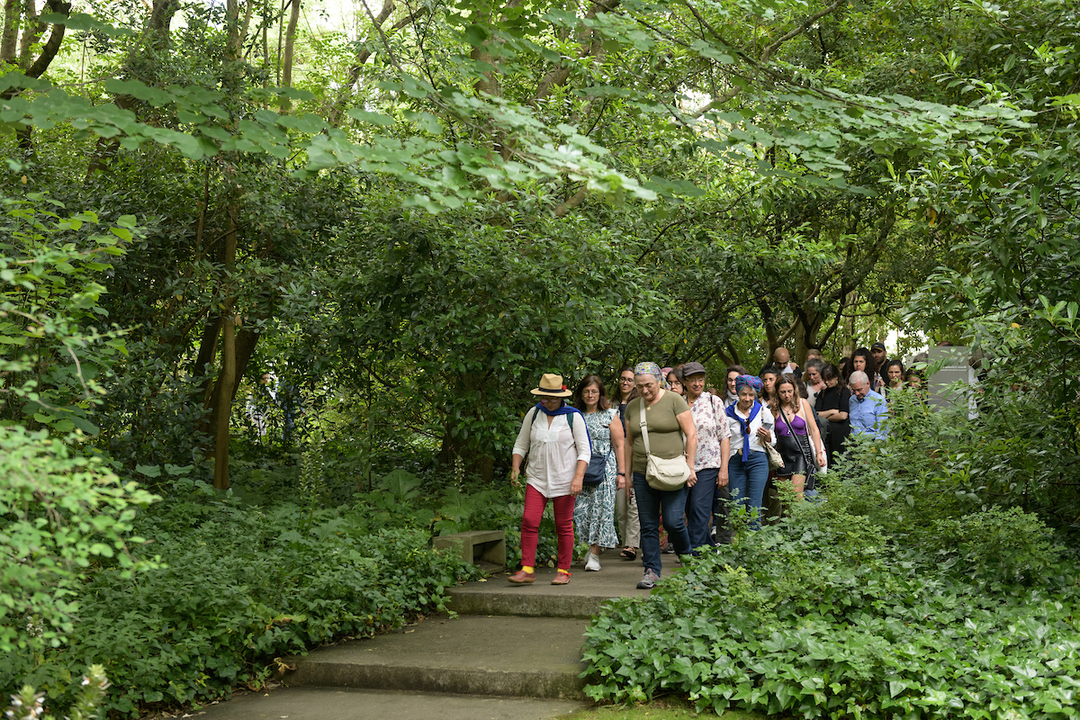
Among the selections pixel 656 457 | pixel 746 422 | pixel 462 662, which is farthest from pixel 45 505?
pixel 746 422

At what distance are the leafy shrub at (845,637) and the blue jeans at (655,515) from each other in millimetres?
672

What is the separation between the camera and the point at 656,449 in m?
7.45

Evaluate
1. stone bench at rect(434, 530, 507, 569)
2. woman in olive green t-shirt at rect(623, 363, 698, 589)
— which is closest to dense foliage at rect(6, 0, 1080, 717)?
stone bench at rect(434, 530, 507, 569)

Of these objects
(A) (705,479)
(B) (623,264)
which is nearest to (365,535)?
(A) (705,479)

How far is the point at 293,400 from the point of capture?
13.4m

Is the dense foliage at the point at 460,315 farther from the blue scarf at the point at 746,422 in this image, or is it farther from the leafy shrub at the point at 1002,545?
the blue scarf at the point at 746,422

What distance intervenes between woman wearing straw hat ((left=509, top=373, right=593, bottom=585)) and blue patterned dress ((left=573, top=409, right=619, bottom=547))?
99 cm

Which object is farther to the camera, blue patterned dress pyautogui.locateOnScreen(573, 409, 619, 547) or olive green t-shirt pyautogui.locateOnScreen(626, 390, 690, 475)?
blue patterned dress pyautogui.locateOnScreen(573, 409, 619, 547)

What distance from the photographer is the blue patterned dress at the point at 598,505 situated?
30.1 ft

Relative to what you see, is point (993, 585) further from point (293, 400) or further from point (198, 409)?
point (293, 400)

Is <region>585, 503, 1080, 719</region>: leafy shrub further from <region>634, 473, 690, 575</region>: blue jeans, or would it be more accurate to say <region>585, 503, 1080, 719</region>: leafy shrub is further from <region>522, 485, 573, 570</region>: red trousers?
<region>522, 485, 573, 570</region>: red trousers

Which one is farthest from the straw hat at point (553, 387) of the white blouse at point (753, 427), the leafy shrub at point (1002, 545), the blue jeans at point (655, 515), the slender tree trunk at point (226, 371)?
the slender tree trunk at point (226, 371)

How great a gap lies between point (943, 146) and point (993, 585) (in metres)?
Result: 2.99

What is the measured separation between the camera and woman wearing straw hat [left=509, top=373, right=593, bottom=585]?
802 cm
